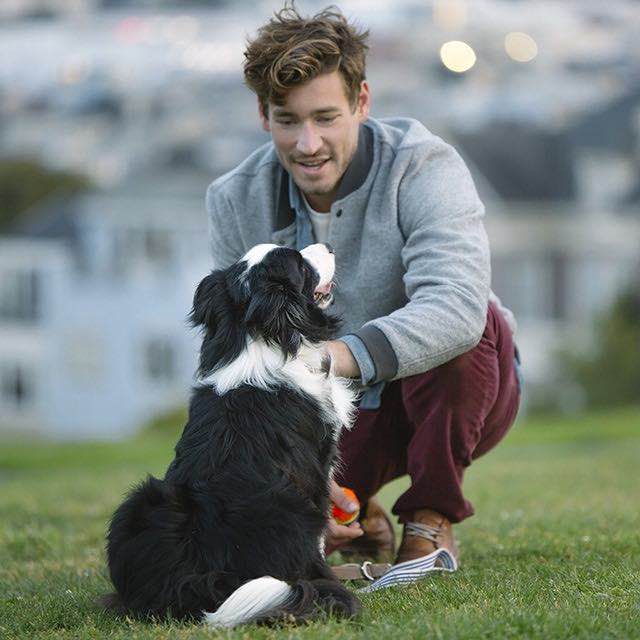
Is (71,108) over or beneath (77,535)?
over

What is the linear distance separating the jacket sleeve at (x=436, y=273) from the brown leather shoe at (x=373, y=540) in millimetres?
960

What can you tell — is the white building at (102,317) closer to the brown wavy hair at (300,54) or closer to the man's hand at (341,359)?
the brown wavy hair at (300,54)

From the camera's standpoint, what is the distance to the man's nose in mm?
4332

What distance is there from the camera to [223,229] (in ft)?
15.5

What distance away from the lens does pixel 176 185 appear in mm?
41344

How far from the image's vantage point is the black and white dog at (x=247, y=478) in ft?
11.8

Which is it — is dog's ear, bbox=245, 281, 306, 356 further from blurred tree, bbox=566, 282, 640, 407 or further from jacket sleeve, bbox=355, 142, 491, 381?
blurred tree, bbox=566, 282, 640, 407

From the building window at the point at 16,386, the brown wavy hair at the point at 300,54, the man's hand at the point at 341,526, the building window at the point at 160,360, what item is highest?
the brown wavy hair at the point at 300,54

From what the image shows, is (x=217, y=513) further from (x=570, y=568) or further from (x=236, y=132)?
(x=236, y=132)

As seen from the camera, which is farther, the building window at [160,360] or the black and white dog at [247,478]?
the building window at [160,360]

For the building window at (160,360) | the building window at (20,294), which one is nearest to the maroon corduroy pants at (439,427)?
the building window at (160,360)

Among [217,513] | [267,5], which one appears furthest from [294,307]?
[267,5]

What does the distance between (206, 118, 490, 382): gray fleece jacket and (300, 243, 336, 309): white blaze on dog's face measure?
0.19 m

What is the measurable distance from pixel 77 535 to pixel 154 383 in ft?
123
